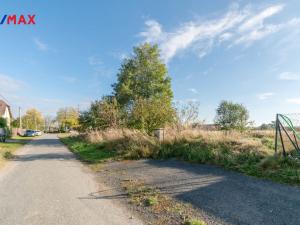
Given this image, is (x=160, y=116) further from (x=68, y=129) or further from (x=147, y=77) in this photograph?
(x=68, y=129)

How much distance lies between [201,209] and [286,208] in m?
1.69

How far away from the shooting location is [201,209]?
4984 millimetres

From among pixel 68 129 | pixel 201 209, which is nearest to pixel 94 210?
pixel 201 209

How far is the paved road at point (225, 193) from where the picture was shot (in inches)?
176

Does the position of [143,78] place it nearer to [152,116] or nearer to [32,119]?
[152,116]

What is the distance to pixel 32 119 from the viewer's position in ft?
287

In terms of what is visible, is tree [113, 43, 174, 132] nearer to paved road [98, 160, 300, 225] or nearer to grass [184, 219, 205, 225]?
paved road [98, 160, 300, 225]

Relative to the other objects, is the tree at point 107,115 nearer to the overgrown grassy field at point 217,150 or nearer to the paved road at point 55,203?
the overgrown grassy field at point 217,150

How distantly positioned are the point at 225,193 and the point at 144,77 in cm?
3139

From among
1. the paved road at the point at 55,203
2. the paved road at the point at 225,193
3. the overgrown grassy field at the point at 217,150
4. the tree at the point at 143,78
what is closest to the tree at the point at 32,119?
the tree at the point at 143,78

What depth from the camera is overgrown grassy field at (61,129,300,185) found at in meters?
7.53

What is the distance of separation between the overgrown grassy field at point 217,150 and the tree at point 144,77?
1929 centimetres

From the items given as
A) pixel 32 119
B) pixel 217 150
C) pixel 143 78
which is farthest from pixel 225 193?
pixel 32 119

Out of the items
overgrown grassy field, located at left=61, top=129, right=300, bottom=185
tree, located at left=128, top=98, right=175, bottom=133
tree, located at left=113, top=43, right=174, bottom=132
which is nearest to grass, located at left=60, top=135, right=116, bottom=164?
overgrown grassy field, located at left=61, top=129, right=300, bottom=185
